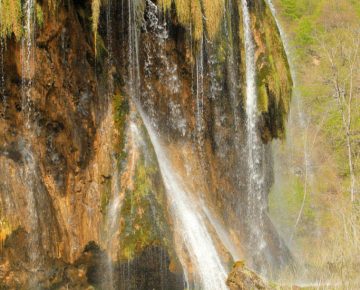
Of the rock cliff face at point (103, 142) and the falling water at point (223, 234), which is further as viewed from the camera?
the falling water at point (223, 234)

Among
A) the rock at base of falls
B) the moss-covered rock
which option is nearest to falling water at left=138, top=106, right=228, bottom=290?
the rock at base of falls

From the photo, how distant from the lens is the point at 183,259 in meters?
11.0

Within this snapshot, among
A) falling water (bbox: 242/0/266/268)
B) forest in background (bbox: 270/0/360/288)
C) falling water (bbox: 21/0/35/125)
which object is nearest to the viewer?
falling water (bbox: 21/0/35/125)

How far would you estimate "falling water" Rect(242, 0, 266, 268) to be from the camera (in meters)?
15.2

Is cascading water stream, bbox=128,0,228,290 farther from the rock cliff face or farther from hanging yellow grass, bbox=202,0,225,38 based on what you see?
hanging yellow grass, bbox=202,0,225,38

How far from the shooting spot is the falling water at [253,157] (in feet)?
49.9

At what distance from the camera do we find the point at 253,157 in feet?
52.5

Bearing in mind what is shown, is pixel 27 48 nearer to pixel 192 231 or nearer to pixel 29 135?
pixel 29 135

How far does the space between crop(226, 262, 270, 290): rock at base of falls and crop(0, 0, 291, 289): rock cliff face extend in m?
1.68

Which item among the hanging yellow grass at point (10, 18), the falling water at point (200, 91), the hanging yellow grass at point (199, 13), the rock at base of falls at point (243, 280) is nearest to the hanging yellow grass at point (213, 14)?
the hanging yellow grass at point (199, 13)

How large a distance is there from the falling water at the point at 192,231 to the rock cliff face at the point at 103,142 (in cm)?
24

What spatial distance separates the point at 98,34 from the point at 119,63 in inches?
32.0

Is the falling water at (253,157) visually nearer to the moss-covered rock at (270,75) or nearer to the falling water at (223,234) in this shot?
the moss-covered rock at (270,75)

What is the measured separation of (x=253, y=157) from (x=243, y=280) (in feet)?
23.9
